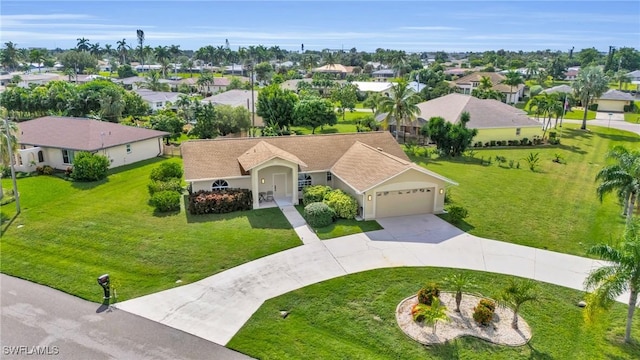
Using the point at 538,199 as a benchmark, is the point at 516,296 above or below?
above

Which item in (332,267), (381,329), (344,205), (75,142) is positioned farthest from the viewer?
(75,142)

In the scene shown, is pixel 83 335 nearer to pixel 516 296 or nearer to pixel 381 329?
pixel 381 329

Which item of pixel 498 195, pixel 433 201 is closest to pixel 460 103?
pixel 498 195

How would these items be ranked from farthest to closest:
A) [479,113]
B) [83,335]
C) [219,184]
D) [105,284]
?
1. [479,113]
2. [219,184]
3. [105,284]
4. [83,335]

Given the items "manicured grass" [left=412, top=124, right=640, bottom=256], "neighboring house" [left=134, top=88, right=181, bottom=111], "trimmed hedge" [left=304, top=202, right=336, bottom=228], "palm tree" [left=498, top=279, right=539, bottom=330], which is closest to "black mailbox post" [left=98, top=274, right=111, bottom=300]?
"trimmed hedge" [left=304, top=202, right=336, bottom=228]

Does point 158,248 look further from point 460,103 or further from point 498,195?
point 460,103

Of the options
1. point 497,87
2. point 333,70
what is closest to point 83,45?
point 333,70

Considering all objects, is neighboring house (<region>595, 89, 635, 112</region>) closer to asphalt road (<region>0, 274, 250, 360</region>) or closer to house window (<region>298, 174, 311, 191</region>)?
house window (<region>298, 174, 311, 191</region>)
